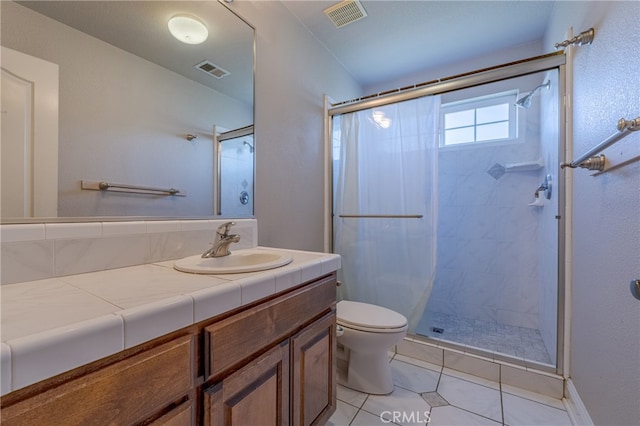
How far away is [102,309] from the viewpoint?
1.78 ft

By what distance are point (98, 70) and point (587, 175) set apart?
207 cm

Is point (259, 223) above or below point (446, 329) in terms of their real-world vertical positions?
above

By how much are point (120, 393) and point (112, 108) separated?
952mm

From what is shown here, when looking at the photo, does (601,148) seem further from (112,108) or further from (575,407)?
(112,108)

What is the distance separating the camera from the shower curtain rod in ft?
5.07

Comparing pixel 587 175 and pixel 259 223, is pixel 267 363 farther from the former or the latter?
pixel 587 175

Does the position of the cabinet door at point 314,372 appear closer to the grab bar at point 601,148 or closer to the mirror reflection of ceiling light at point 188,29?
the grab bar at point 601,148

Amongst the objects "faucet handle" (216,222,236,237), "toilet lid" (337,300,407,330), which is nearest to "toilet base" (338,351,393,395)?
"toilet lid" (337,300,407,330)

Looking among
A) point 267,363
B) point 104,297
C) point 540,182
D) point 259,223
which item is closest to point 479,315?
point 540,182

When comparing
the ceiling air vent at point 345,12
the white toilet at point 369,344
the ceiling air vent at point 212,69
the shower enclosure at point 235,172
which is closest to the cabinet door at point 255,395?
the white toilet at point 369,344

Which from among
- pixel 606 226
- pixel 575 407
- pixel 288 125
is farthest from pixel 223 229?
pixel 575 407

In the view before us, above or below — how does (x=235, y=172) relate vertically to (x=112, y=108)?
below

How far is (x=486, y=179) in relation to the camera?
2369 mm

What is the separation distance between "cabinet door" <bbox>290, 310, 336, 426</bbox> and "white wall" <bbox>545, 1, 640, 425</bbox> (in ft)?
3.19
